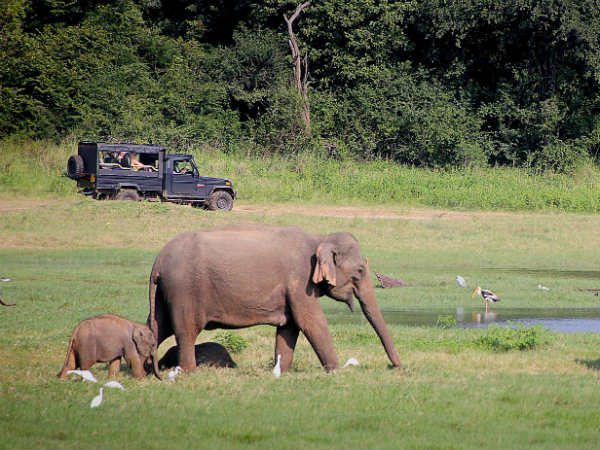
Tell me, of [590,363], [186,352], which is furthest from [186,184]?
[590,363]

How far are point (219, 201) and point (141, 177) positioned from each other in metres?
3.11

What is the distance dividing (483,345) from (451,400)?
399 centimetres

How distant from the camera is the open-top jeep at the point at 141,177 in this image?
104 ft

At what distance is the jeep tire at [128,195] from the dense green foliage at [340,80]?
10.9 m

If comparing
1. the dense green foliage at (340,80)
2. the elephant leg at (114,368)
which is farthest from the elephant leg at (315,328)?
the dense green foliage at (340,80)

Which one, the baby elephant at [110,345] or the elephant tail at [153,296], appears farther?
the elephant tail at [153,296]

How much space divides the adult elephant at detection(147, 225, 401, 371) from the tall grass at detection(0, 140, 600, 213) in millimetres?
24374

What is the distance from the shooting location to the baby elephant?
10117 mm

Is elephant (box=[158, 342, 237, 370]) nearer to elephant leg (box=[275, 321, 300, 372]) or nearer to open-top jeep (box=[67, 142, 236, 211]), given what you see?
elephant leg (box=[275, 321, 300, 372])

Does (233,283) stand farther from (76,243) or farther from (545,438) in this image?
(76,243)

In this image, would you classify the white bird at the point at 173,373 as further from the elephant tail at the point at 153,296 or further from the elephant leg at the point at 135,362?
the elephant tail at the point at 153,296

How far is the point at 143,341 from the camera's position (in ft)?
33.7

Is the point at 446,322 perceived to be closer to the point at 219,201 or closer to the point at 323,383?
the point at 323,383

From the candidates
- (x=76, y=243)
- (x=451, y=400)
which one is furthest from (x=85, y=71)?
(x=451, y=400)
